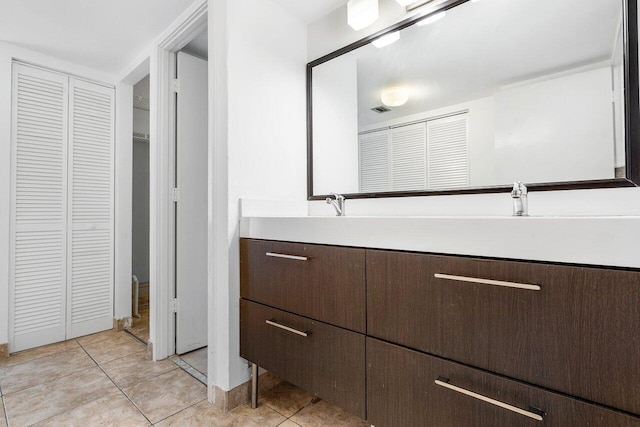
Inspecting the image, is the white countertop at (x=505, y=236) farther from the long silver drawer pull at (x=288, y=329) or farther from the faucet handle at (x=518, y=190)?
the long silver drawer pull at (x=288, y=329)

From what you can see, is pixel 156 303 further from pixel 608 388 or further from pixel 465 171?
pixel 608 388

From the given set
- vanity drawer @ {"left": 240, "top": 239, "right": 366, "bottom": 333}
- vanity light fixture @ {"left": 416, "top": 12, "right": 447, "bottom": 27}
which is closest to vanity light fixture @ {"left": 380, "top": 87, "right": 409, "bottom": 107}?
vanity light fixture @ {"left": 416, "top": 12, "right": 447, "bottom": 27}

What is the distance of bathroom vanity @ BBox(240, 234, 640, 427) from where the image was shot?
0.69 meters

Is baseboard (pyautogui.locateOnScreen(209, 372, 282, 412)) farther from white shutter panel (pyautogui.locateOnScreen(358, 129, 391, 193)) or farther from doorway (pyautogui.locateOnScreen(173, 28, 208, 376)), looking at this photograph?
white shutter panel (pyautogui.locateOnScreen(358, 129, 391, 193))

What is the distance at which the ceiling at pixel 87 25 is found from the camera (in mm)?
1763

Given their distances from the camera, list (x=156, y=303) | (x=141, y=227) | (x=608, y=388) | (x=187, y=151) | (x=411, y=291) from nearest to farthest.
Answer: (x=608, y=388) < (x=411, y=291) < (x=156, y=303) < (x=187, y=151) < (x=141, y=227)

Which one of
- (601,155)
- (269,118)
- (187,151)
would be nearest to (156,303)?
(187,151)

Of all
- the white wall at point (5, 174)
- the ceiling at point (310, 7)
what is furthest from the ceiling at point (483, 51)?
the white wall at point (5, 174)

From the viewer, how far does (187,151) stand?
2.21 metres

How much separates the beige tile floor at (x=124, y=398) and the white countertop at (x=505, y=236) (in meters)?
0.91

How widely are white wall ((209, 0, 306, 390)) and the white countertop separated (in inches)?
21.7

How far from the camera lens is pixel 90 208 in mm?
2521

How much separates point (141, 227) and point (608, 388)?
4.08 m

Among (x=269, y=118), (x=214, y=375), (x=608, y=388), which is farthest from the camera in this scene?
(x=269, y=118)
